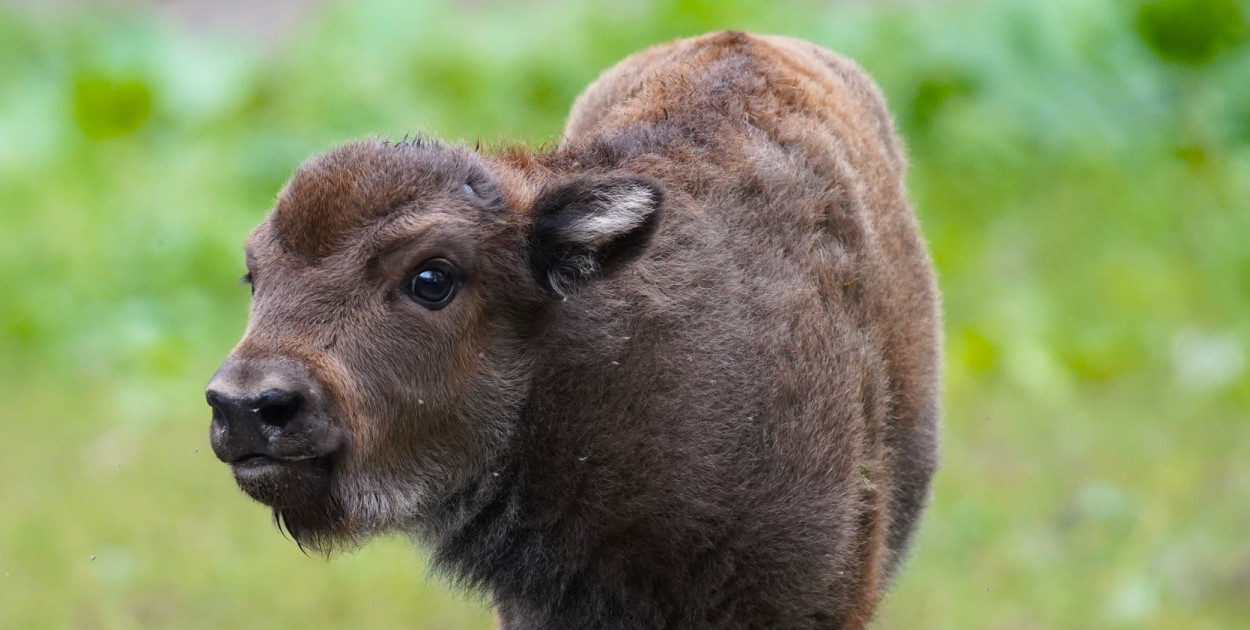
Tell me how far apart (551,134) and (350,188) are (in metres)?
4.19

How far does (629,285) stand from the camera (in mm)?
5754

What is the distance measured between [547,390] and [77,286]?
8.91m

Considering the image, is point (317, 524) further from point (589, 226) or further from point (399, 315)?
point (589, 226)

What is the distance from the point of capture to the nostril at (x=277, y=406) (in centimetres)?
502

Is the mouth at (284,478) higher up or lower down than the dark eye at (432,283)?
lower down

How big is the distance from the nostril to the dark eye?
59 centimetres

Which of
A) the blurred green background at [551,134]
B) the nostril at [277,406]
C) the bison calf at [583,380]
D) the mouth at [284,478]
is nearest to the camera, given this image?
the nostril at [277,406]

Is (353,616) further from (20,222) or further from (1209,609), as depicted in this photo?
(20,222)

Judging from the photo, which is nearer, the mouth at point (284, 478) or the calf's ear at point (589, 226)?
the mouth at point (284, 478)

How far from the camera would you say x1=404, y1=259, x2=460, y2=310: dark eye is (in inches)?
215

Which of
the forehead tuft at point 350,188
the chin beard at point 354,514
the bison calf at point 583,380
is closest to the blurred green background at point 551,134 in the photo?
the bison calf at point 583,380

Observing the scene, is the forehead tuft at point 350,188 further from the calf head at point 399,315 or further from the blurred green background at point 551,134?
the blurred green background at point 551,134

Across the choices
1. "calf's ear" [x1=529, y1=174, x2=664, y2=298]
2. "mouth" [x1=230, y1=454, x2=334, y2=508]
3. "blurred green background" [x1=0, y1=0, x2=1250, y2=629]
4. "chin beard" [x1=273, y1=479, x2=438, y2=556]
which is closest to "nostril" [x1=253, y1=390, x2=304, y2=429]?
"mouth" [x1=230, y1=454, x2=334, y2=508]

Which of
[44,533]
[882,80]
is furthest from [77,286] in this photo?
[882,80]
